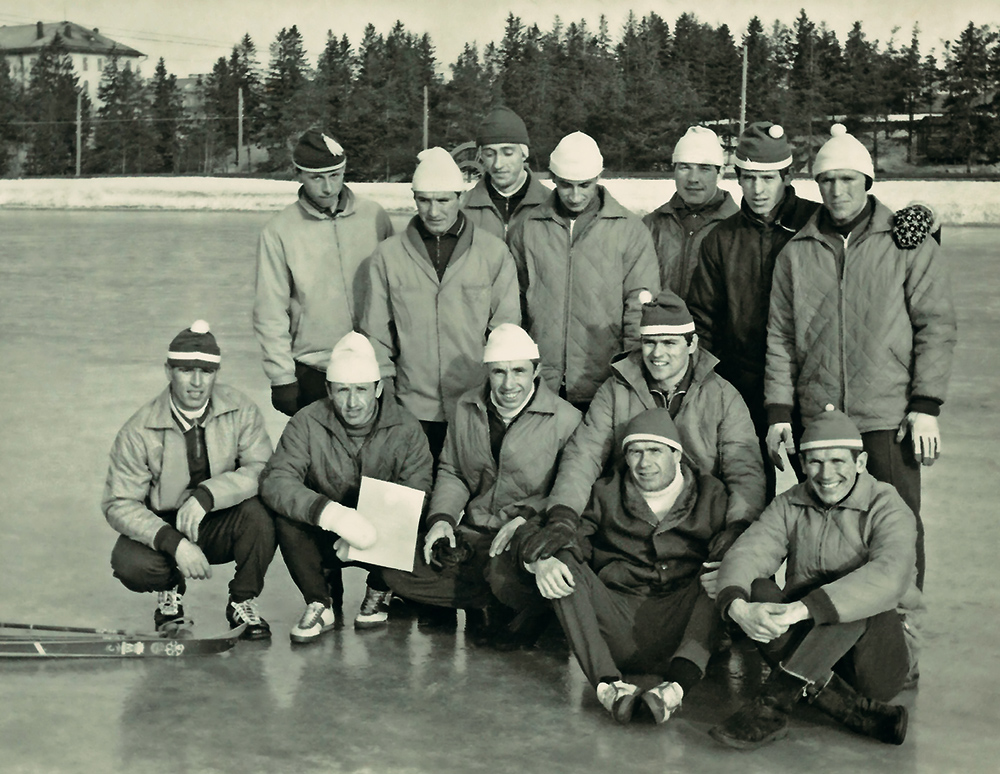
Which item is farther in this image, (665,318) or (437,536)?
(437,536)

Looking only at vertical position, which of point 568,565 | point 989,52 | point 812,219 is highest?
point 989,52

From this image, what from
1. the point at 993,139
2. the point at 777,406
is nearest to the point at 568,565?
the point at 777,406

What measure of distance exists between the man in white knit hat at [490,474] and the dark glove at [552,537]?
0.30 m

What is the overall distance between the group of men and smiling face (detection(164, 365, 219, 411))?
0.01 m

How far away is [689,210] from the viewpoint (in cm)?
526

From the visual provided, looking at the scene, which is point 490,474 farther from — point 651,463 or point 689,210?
point 689,210

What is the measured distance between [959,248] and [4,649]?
17.6 meters

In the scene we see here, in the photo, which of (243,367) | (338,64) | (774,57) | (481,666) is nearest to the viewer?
(481,666)

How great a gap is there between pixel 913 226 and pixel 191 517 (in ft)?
8.68

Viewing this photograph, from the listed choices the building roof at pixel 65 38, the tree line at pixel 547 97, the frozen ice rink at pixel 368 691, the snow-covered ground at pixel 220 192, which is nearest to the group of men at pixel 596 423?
the frozen ice rink at pixel 368 691

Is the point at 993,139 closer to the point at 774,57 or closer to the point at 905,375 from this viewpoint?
the point at 774,57

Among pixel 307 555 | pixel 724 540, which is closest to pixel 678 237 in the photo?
pixel 724 540

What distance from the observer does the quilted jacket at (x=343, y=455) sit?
4.72 metres

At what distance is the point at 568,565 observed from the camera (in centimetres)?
409
